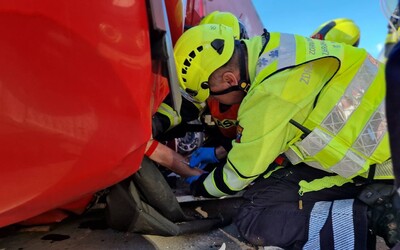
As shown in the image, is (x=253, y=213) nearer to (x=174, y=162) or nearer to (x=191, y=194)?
(x=191, y=194)

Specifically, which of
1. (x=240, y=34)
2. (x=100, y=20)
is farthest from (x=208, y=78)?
(x=240, y=34)

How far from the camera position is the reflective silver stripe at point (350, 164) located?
169 centimetres

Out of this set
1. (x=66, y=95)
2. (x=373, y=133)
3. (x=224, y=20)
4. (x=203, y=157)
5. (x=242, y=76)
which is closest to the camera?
(x=66, y=95)

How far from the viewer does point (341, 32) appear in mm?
4383

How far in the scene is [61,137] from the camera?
3.78 ft

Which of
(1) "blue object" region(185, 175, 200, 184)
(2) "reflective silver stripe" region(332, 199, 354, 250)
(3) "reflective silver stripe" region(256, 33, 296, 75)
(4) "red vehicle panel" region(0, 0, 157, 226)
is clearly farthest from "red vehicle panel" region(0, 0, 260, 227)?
(2) "reflective silver stripe" region(332, 199, 354, 250)

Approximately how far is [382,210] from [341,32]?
308 centimetres

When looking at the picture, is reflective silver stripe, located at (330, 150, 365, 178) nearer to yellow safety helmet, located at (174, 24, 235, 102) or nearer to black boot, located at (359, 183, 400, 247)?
black boot, located at (359, 183, 400, 247)

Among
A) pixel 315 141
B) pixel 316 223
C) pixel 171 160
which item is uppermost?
pixel 315 141

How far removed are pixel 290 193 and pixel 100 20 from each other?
132 cm

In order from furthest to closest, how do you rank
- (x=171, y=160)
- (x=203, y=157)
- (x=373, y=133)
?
(x=203, y=157) < (x=171, y=160) < (x=373, y=133)

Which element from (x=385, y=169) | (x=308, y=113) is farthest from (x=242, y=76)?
(x=385, y=169)

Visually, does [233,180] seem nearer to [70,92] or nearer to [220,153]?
[220,153]

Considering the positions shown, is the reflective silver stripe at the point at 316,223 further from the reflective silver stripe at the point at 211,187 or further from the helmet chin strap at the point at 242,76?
the helmet chin strap at the point at 242,76
